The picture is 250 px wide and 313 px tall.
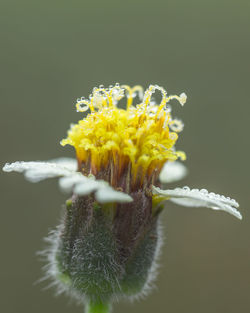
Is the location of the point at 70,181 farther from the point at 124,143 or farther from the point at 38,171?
the point at 124,143

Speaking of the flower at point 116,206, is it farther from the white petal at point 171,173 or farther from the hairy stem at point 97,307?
the white petal at point 171,173

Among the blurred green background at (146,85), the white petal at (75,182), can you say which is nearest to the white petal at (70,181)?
the white petal at (75,182)

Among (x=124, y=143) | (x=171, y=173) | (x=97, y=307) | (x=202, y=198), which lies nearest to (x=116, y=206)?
(x=124, y=143)

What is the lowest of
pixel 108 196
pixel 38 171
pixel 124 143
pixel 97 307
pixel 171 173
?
pixel 97 307

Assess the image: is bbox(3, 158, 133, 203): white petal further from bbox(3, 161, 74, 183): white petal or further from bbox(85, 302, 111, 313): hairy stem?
bbox(85, 302, 111, 313): hairy stem

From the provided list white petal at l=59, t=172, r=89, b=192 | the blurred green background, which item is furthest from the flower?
the blurred green background

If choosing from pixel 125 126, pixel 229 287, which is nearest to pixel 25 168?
pixel 125 126
